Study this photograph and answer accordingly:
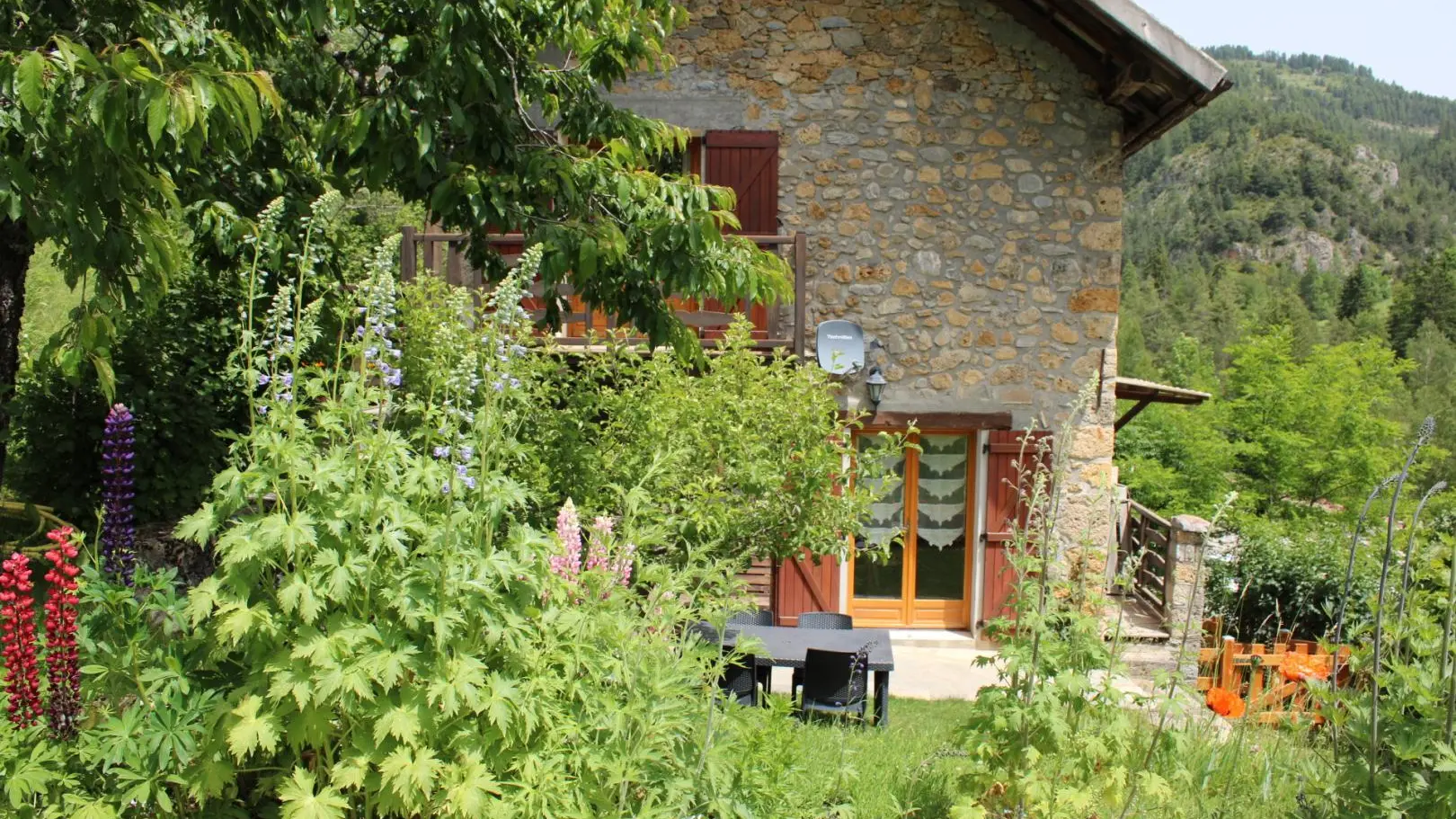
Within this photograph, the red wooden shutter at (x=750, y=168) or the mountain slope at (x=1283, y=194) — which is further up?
the mountain slope at (x=1283, y=194)

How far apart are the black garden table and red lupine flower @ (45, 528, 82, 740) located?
143 inches

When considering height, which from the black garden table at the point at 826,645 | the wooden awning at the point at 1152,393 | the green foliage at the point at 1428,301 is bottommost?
the black garden table at the point at 826,645

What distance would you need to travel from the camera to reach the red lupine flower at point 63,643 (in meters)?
2.49

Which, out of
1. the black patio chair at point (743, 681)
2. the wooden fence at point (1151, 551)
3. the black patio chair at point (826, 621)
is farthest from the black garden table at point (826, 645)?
the wooden fence at point (1151, 551)

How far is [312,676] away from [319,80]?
153 inches

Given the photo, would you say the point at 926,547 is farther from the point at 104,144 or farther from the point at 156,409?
the point at 104,144

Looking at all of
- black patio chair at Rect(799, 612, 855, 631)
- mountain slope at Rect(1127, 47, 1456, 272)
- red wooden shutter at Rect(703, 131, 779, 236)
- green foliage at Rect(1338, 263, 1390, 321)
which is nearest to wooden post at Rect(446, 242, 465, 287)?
red wooden shutter at Rect(703, 131, 779, 236)

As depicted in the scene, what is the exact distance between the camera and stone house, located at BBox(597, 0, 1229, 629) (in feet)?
28.8

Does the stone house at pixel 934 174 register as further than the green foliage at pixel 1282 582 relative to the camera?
No

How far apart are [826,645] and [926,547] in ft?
10.3

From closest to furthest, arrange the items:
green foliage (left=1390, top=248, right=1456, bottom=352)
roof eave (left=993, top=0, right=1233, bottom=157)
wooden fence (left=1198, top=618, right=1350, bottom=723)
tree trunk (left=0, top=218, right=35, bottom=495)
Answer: tree trunk (left=0, top=218, right=35, bottom=495), wooden fence (left=1198, top=618, right=1350, bottom=723), roof eave (left=993, top=0, right=1233, bottom=157), green foliage (left=1390, top=248, right=1456, bottom=352)

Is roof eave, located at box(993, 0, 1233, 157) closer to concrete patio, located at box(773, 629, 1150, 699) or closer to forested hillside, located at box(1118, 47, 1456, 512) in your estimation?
forested hillside, located at box(1118, 47, 1456, 512)

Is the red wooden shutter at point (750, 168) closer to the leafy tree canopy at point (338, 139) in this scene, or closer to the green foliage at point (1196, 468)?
the leafy tree canopy at point (338, 139)

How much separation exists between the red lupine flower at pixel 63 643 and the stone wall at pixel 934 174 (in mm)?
6816
